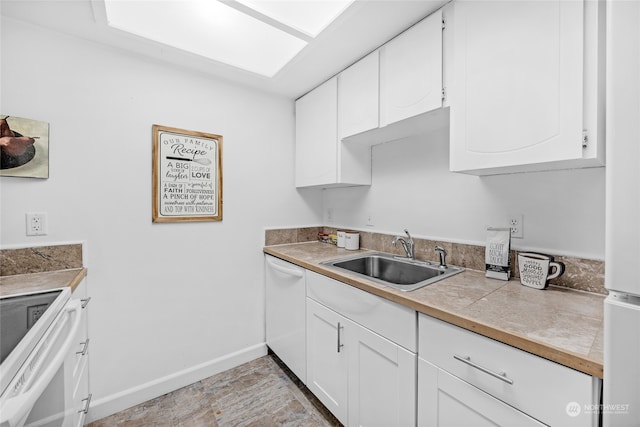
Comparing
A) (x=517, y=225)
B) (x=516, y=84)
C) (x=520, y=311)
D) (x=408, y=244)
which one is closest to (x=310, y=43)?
(x=516, y=84)

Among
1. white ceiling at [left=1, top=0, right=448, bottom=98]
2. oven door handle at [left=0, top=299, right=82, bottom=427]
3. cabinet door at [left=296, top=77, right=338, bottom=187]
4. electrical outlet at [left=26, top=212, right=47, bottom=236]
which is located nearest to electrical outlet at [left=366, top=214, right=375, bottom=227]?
cabinet door at [left=296, top=77, right=338, bottom=187]

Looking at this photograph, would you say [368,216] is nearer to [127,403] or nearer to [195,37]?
[195,37]

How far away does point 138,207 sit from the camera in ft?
5.52

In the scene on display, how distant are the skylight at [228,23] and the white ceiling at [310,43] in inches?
2.0

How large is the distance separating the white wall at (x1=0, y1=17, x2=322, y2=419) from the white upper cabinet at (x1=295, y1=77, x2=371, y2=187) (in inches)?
10.7

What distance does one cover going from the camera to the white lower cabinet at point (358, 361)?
1.06m

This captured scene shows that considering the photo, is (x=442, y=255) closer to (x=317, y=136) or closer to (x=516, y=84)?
(x=516, y=84)

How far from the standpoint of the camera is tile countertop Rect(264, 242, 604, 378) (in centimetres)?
67

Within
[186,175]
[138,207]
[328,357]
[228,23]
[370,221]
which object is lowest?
[328,357]

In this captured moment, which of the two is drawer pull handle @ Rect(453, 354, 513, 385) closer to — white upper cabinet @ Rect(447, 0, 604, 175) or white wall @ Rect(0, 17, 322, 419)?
white upper cabinet @ Rect(447, 0, 604, 175)

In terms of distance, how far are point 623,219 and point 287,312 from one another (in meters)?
1.73

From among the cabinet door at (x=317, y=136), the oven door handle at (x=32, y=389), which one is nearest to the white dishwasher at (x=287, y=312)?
the cabinet door at (x=317, y=136)

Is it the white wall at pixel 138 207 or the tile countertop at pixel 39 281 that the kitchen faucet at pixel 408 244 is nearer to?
the white wall at pixel 138 207
